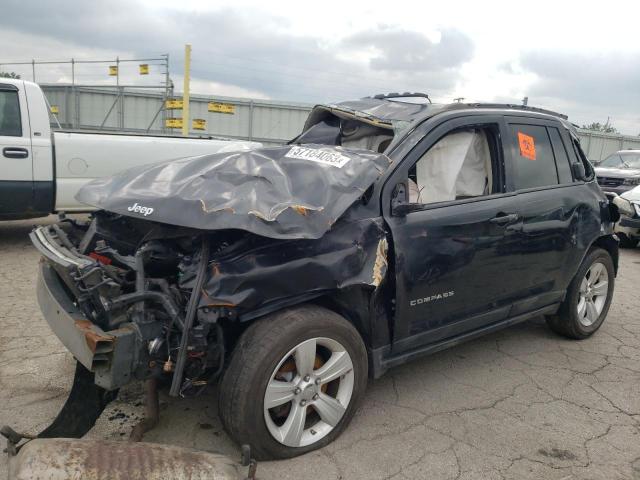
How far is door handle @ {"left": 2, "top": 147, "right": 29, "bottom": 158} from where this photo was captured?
6.35 meters

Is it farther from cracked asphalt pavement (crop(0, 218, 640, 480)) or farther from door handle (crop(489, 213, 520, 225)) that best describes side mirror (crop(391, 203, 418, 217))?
cracked asphalt pavement (crop(0, 218, 640, 480))

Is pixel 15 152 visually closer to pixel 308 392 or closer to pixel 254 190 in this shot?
pixel 254 190

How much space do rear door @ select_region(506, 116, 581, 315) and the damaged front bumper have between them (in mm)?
2605

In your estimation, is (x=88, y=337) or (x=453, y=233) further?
(x=453, y=233)

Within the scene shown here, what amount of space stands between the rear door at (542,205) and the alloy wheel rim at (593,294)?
43cm

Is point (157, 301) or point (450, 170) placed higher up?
point (450, 170)

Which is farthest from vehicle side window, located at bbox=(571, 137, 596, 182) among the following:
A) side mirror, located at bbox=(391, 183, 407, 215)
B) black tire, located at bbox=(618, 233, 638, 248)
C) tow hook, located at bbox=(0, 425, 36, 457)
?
black tire, located at bbox=(618, 233, 638, 248)

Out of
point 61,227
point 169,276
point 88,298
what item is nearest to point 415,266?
point 169,276

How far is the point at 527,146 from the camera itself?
12.8 ft

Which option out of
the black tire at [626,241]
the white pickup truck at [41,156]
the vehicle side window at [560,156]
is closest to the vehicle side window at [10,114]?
the white pickup truck at [41,156]

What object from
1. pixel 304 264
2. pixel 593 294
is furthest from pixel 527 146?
pixel 304 264

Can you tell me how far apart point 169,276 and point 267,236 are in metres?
0.86

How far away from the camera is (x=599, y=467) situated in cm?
279

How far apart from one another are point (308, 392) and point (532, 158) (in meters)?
2.45
